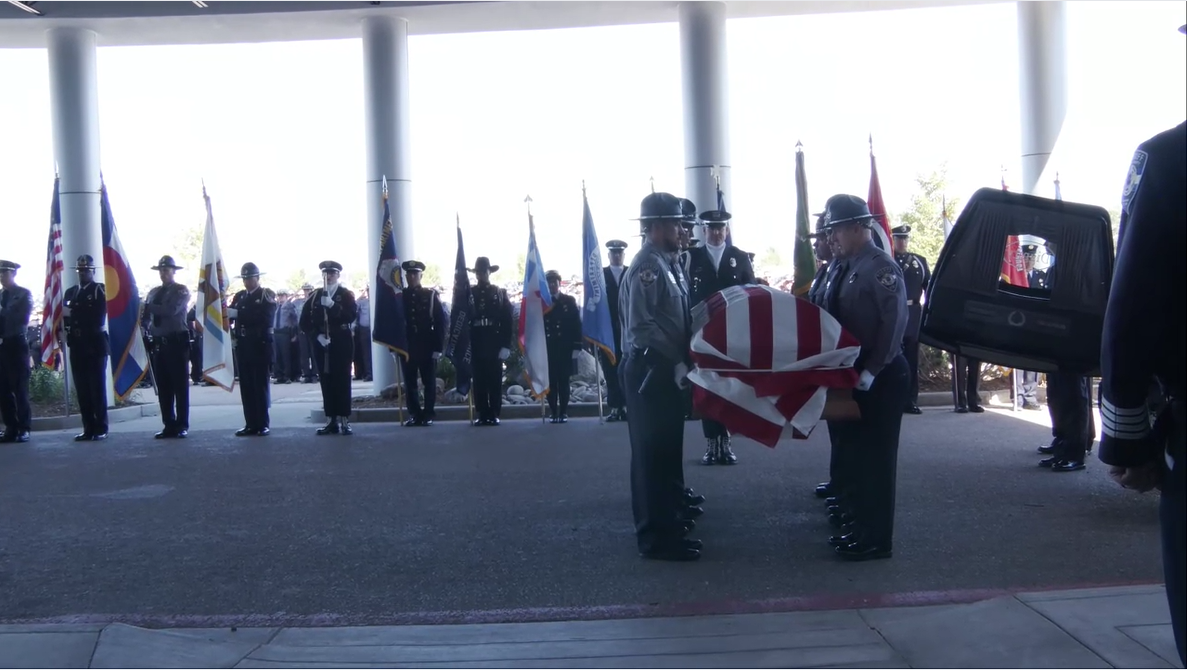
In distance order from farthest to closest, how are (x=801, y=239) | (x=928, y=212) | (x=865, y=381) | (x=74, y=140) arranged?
1. (x=928, y=212)
2. (x=74, y=140)
3. (x=801, y=239)
4. (x=865, y=381)

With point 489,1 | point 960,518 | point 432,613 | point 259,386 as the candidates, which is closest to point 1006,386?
point 960,518

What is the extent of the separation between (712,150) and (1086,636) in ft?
37.0

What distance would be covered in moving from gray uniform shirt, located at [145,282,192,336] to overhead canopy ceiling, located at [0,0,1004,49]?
14.1 ft

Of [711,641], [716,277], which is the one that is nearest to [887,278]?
[711,641]

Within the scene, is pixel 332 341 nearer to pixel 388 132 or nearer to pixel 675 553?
pixel 388 132

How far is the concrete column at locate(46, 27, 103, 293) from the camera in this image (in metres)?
15.1

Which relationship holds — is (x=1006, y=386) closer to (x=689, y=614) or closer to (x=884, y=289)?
(x=884, y=289)

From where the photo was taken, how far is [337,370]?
1246cm

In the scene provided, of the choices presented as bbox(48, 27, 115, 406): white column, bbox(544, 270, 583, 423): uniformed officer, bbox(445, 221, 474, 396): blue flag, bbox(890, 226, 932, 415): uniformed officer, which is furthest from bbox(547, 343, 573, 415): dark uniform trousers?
bbox(48, 27, 115, 406): white column

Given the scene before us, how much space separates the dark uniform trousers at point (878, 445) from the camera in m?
5.72

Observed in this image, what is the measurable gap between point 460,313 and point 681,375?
7.88 m

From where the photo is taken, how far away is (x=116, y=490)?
28.9ft

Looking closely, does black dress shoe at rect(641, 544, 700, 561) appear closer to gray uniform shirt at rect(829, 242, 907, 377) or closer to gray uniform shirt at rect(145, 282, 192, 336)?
gray uniform shirt at rect(829, 242, 907, 377)

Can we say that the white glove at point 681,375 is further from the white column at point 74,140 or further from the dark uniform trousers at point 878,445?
the white column at point 74,140
